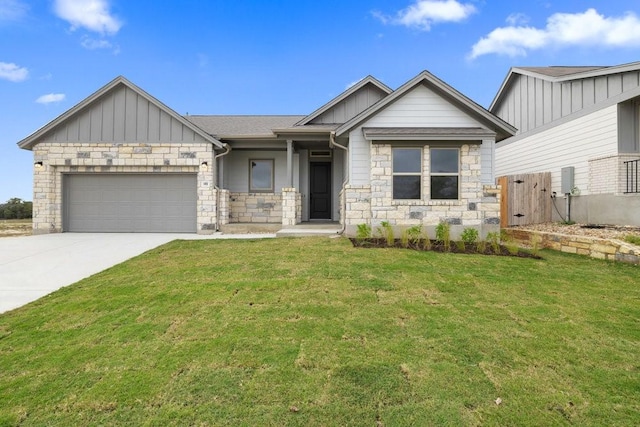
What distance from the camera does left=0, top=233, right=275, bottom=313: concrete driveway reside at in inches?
192

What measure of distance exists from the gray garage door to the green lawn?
23.0 feet

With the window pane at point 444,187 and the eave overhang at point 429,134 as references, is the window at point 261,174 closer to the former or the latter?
the eave overhang at point 429,134

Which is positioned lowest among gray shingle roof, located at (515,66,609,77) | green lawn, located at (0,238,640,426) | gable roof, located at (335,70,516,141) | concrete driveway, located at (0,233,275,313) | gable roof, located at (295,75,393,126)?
green lawn, located at (0,238,640,426)

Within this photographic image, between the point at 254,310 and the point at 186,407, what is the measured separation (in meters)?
1.72

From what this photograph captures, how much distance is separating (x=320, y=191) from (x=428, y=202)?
17.8 ft

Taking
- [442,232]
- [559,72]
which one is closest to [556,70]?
[559,72]

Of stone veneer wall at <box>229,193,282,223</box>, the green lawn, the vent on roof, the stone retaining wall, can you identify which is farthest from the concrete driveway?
the stone retaining wall

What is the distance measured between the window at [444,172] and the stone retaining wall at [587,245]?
2.51 m

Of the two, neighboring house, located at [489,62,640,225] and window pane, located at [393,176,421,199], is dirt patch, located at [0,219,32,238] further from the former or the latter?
neighboring house, located at [489,62,640,225]

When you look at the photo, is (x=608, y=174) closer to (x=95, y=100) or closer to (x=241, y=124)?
(x=241, y=124)

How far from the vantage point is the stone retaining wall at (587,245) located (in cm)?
693

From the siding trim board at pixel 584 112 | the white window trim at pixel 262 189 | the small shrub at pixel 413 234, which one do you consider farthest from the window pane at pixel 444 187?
the white window trim at pixel 262 189

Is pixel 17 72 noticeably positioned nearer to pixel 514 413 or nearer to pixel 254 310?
pixel 254 310

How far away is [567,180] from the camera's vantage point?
38.1ft
